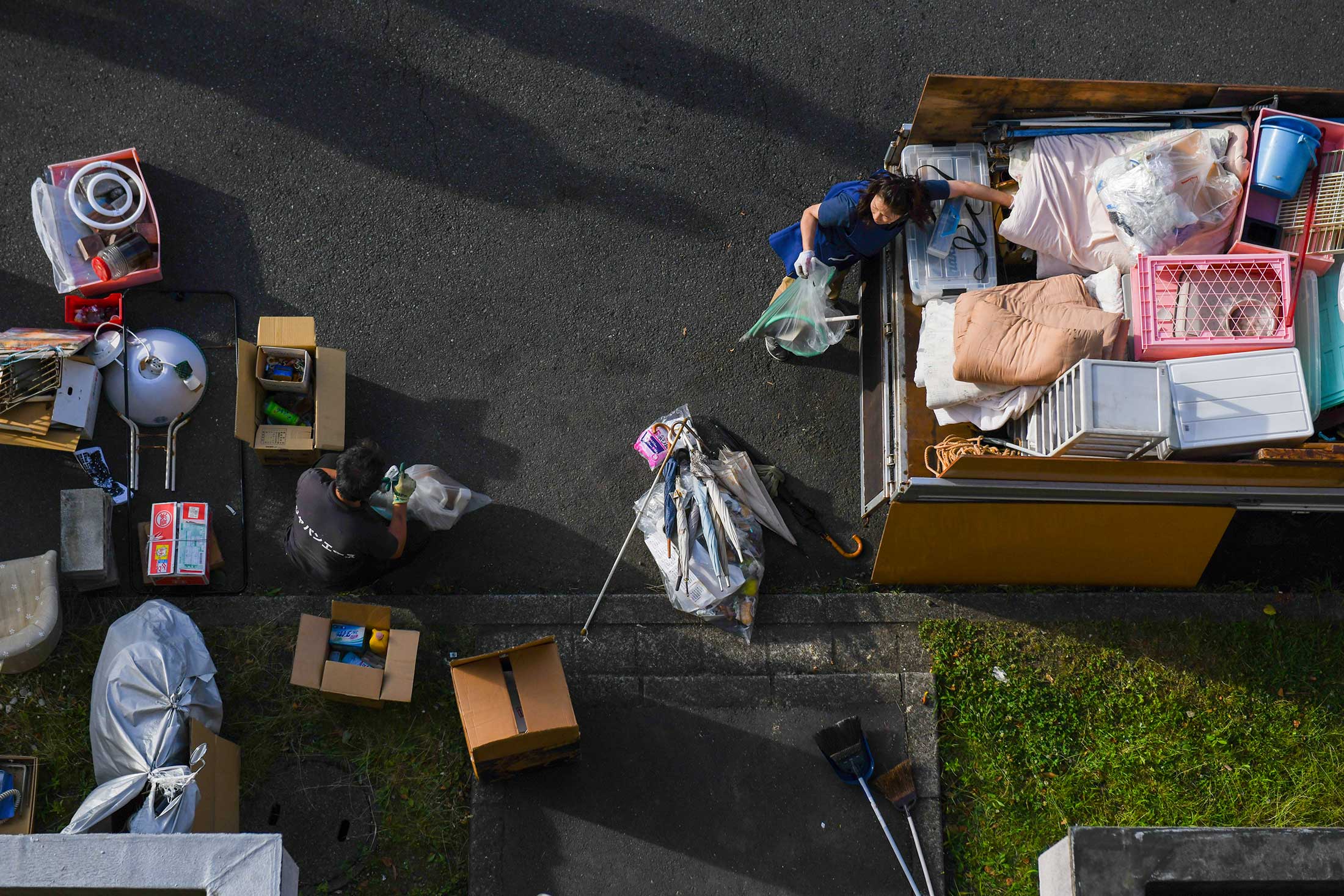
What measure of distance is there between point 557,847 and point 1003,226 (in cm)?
459

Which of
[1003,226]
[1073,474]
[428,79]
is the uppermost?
[428,79]

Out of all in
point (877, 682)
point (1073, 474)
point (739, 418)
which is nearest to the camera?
point (1073, 474)

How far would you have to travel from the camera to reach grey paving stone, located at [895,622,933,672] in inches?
251

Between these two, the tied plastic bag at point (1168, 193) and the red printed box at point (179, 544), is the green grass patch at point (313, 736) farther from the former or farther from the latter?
the tied plastic bag at point (1168, 193)

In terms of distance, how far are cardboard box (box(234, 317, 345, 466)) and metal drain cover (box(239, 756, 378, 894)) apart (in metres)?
1.90

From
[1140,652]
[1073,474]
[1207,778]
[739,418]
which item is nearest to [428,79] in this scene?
[739,418]

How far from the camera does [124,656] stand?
226 inches

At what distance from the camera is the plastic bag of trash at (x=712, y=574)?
20.6 ft

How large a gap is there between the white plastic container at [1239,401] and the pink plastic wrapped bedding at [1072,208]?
103cm

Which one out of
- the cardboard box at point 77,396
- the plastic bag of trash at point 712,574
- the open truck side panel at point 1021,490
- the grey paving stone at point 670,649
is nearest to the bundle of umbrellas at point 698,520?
the plastic bag of trash at point 712,574

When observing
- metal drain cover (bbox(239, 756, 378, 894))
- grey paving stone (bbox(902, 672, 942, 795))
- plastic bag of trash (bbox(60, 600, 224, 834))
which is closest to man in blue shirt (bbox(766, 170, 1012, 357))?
grey paving stone (bbox(902, 672, 942, 795))

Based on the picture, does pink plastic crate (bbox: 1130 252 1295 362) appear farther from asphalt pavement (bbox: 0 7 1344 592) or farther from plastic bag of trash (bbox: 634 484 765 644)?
plastic bag of trash (bbox: 634 484 765 644)

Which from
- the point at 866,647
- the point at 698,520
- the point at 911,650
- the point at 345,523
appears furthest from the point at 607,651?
the point at 911,650

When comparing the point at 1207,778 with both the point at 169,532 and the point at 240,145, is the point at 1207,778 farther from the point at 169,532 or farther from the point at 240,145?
the point at 240,145
